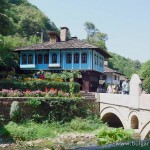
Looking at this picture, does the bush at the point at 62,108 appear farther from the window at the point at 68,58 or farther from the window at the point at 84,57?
the window at the point at 68,58

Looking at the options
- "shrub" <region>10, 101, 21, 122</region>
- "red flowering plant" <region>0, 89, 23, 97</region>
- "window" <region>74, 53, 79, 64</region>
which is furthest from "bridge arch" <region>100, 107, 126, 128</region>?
"window" <region>74, 53, 79, 64</region>

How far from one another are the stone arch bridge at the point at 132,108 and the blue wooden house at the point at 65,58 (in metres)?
8.98

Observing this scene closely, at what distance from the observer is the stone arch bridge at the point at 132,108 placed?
18566 mm

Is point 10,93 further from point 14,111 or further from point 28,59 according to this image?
point 28,59

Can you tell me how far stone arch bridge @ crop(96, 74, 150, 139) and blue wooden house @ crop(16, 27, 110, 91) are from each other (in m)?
8.98

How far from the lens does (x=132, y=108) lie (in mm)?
20250

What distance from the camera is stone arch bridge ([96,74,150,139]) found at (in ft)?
60.9

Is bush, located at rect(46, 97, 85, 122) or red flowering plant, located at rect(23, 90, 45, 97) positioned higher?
red flowering plant, located at rect(23, 90, 45, 97)

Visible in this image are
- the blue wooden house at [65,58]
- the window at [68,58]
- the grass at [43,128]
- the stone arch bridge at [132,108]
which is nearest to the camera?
the stone arch bridge at [132,108]

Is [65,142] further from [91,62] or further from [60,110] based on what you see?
[91,62]

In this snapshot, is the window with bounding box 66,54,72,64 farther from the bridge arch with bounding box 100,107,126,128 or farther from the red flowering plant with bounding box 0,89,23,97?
the red flowering plant with bounding box 0,89,23,97

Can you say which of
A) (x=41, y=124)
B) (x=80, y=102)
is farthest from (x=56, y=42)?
(x=41, y=124)

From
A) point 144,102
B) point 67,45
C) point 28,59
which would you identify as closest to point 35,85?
point 67,45

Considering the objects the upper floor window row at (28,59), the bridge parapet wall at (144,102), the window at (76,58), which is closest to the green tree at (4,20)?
the upper floor window row at (28,59)
